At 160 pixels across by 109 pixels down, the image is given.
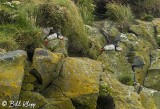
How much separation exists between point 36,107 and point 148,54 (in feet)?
15.6

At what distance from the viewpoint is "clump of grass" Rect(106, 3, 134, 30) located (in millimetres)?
11640

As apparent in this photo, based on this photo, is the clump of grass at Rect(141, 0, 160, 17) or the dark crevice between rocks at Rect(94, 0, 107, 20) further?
the clump of grass at Rect(141, 0, 160, 17)

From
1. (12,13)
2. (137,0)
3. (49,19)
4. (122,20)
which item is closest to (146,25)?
(122,20)

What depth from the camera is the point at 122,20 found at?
38.6 ft

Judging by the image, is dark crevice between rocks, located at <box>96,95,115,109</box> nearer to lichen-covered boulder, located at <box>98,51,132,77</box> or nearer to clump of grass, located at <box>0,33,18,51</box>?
lichen-covered boulder, located at <box>98,51,132,77</box>

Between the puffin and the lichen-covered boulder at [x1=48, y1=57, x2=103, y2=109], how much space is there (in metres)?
0.99

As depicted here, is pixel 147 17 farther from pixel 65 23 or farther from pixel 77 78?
pixel 77 78

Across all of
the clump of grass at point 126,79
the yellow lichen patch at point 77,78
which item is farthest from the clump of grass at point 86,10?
the yellow lichen patch at point 77,78

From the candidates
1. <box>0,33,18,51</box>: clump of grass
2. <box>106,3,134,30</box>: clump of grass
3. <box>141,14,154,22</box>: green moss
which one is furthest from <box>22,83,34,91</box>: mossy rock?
<box>141,14,154,22</box>: green moss

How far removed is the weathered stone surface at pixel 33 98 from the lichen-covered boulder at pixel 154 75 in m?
3.63

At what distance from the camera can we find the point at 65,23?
9.35 meters

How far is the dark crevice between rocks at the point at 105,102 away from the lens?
7.72 m

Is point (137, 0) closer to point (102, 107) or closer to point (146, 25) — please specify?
point (146, 25)

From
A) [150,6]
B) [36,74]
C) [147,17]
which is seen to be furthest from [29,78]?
[150,6]
